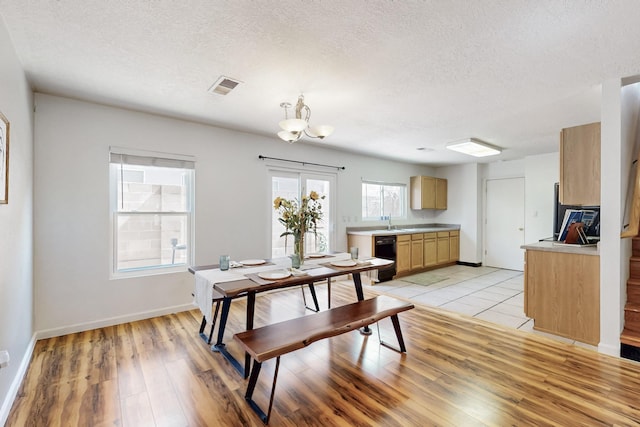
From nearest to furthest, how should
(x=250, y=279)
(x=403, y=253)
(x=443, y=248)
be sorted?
1. (x=250, y=279)
2. (x=403, y=253)
3. (x=443, y=248)

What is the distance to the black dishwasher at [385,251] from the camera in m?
5.19

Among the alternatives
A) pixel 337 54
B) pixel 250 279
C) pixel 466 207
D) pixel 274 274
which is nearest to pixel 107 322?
pixel 250 279

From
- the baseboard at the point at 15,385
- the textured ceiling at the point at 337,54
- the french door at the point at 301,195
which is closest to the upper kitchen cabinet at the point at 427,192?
the french door at the point at 301,195

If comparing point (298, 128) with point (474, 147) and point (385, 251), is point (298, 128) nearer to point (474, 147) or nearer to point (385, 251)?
point (385, 251)

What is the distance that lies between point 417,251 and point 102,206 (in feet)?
16.9

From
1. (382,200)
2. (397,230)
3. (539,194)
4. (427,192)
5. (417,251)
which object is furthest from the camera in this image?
(427,192)

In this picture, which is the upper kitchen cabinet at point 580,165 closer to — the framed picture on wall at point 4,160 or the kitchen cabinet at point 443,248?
the kitchen cabinet at point 443,248

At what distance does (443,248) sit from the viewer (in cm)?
648

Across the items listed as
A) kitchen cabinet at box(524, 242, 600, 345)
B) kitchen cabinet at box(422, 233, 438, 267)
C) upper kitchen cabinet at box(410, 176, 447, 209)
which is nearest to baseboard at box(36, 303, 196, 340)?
kitchen cabinet at box(524, 242, 600, 345)

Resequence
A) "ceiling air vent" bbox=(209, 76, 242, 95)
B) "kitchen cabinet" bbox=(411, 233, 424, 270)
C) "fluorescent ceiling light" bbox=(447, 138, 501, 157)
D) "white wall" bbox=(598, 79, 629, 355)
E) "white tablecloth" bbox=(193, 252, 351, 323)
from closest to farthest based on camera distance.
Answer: "white tablecloth" bbox=(193, 252, 351, 323)
"white wall" bbox=(598, 79, 629, 355)
"ceiling air vent" bbox=(209, 76, 242, 95)
"fluorescent ceiling light" bbox=(447, 138, 501, 157)
"kitchen cabinet" bbox=(411, 233, 424, 270)

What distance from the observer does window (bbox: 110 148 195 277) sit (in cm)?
330

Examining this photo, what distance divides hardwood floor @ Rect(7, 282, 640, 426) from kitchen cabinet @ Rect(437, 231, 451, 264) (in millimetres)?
3502

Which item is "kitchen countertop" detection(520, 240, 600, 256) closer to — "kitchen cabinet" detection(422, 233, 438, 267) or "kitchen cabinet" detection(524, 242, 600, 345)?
"kitchen cabinet" detection(524, 242, 600, 345)

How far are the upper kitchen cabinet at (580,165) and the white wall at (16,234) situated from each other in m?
4.57
